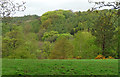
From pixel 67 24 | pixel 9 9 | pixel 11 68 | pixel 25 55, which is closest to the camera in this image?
pixel 9 9

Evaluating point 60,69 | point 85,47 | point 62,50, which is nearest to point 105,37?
point 85,47

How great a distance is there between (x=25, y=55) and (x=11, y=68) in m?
17.1

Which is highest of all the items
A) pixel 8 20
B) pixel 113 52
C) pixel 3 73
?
pixel 8 20

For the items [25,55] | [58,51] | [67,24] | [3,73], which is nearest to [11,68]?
[3,73]

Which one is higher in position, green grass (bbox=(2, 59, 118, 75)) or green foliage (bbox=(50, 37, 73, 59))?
green grass (bbox=(2, 59, 118, 75))

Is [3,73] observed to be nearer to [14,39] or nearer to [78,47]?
[14,39]

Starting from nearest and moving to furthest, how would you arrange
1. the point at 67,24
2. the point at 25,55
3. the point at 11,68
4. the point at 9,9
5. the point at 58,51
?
the point at 9,9 → the point at 11,68 → the point at 25,55 → the point at 58,51 → the point at 67,24

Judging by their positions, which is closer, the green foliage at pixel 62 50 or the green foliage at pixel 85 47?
the green foliage at pixel 62 50

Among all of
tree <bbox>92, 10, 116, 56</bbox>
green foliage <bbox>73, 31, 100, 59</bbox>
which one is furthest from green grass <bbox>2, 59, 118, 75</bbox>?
green foliage <bbox>73, 31, 100, 59</bbox>

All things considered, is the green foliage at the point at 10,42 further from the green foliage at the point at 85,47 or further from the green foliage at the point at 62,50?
the green foliage at the point at 85,47

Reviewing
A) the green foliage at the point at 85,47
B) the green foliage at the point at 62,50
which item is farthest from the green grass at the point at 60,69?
the green foliage at the point at 85,47

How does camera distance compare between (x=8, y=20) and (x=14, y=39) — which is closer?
(x=8, y=20)

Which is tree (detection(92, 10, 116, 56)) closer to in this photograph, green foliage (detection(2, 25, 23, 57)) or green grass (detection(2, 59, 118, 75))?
green foliage (detection(2, 25, 23, 57))

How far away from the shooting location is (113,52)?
34.7 meters
